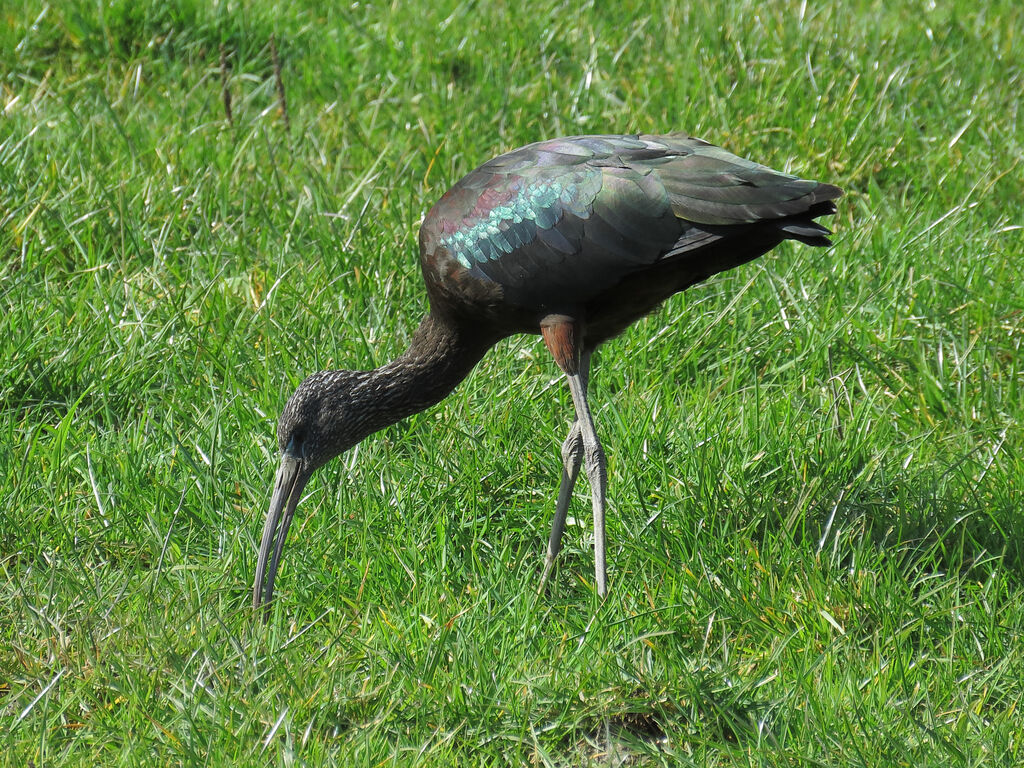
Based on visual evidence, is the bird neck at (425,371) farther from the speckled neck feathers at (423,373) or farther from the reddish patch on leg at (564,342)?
the reddish patch on leg at (564,342)

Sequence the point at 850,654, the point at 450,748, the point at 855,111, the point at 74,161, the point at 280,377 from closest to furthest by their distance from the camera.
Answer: the point at 450,748, the point at 850,654, the point at 280,377, the point at 74,161, the point at 855,111

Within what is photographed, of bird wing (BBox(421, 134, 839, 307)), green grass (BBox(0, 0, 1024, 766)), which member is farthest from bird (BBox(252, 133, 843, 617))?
green grass (BBox(0, 0, 1024, 766))

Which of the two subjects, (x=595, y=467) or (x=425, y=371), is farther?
(x=425, y=371)

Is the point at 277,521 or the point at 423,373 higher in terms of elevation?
the point at 423,373

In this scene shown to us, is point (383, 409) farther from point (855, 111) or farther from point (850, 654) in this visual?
point (855, 111)

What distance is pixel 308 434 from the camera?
12.6 feet

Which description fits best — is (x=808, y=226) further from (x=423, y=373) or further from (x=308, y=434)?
(x=308, y=434)

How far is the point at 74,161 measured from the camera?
5352 mm

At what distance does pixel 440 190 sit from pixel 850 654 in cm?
283

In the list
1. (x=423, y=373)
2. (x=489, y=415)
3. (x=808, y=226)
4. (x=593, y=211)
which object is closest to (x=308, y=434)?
(x=423, y=373)

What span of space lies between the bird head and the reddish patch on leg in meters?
0.62

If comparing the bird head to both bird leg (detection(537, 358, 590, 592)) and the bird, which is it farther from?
bird leg (detection(537, 358, 590, 592))

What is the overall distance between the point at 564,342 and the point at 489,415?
1.95ft

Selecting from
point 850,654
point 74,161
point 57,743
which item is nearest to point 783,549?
point 850,654
